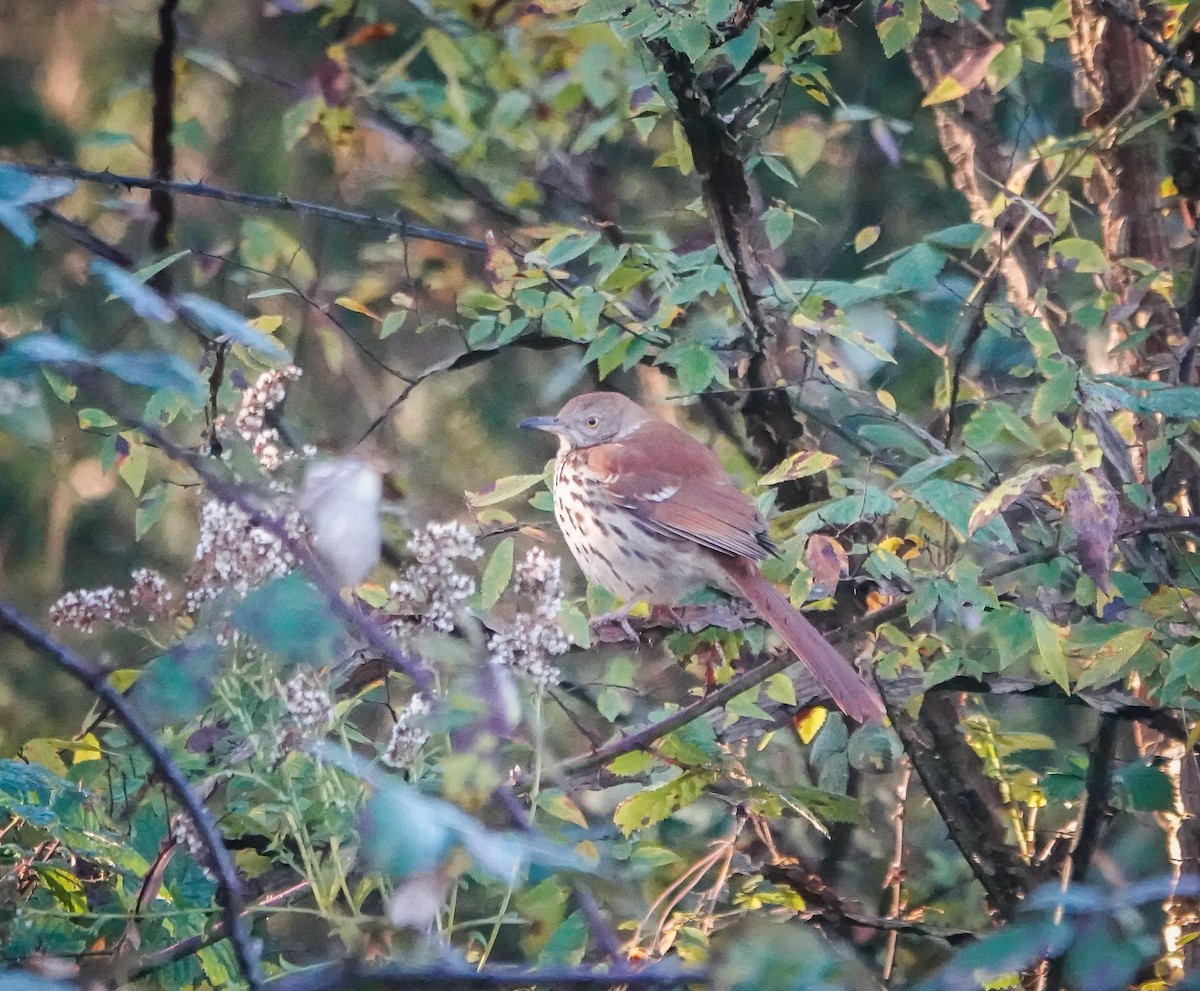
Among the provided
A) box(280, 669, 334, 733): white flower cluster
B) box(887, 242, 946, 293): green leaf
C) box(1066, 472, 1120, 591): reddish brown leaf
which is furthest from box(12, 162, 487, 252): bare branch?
box(1066, 472, 1120, 591): reddish brown leaf

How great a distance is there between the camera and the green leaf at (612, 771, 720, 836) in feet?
6.55

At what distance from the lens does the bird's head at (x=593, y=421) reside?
3.69 metres

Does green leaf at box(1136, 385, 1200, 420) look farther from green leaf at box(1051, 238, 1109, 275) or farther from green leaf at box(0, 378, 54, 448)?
green leaf at box(0, 378, 54, 448)

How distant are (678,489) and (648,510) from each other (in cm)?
9

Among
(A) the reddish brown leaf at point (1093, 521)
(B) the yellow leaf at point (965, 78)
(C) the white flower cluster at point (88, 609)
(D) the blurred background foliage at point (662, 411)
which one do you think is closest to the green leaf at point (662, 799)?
(D) the blurred background foliage at point (662, 411)

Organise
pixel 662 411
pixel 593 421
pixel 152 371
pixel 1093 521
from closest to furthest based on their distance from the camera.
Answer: pixel 152 371 < pixel 1093 521 < pixel 593 421 < pixel 662 411

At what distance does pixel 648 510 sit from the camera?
3.44 m

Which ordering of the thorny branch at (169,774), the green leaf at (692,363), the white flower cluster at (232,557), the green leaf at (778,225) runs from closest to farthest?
the thorny branch at (169,774) < the white flower cluster at (232,557) < the green leaf at (692,363) < the green leaf at (778,225)

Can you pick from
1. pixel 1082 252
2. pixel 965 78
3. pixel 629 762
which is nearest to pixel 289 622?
pixel 629 762

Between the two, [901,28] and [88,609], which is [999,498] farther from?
[88,609]

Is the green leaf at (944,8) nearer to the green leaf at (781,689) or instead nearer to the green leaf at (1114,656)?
the green leaf at (1114,656)

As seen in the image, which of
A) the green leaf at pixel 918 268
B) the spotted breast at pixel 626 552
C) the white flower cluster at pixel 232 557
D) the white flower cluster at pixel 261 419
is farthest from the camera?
the spotted breast at pixel 626 552

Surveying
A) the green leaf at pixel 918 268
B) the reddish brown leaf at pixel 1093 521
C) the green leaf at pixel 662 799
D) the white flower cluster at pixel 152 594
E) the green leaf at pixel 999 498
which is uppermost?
the green leaf at pixel 918 268

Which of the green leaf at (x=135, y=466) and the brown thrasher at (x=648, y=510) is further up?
the green leaf at (x=135, y=466)
